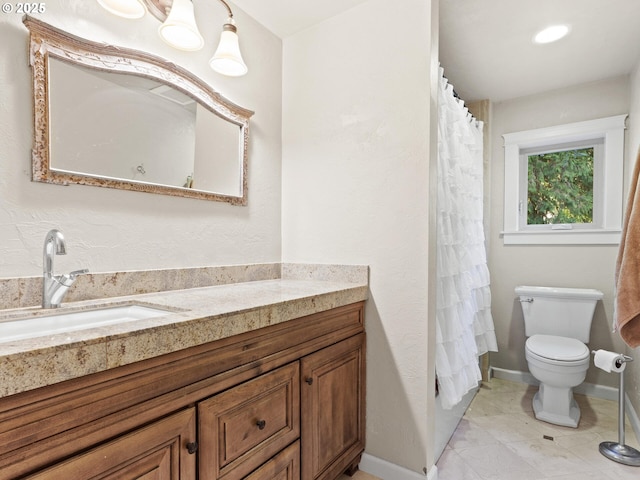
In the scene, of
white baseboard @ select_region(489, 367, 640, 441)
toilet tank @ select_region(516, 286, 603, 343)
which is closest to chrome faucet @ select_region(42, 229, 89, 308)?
toilet tank @ select_region(516, 286, 603, 343)

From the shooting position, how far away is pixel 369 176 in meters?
1.71

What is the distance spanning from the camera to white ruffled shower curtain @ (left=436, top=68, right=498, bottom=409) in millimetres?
1741

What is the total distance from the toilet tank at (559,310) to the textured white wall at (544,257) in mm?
133

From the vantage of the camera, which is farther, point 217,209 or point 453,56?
point 453,56

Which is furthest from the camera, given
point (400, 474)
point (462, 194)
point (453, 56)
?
point (453, 56)

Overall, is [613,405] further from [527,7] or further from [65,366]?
[65,366]

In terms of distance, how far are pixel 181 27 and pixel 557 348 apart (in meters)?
2.74

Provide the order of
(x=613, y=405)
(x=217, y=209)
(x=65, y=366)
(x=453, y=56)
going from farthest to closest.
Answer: (x=613, y=405), (x=453, y=56), (x=217, y=209), (x=65, y=366)

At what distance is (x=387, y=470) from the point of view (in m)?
1.62

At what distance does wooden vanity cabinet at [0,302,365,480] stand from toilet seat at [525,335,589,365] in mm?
1307

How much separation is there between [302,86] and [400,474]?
6.75ft

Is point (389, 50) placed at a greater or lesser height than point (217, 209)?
greater

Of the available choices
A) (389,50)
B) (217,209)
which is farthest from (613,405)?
(217,209)

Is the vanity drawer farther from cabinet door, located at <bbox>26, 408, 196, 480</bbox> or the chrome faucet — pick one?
the chrome faucet
